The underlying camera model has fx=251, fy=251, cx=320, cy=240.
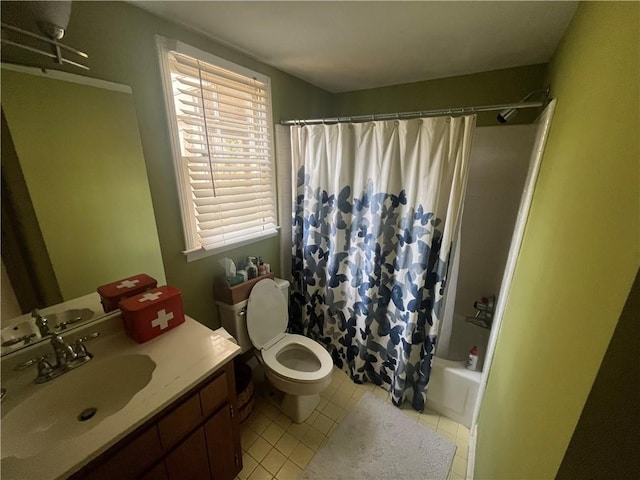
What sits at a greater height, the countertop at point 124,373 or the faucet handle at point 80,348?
the faucet handle at point 80,348

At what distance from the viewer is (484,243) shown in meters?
2.05

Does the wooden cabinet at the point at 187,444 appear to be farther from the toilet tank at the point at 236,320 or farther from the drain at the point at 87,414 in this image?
the toilet tank at the point at 236,320

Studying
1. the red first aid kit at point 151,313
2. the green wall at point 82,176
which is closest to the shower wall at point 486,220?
the red first aid kit at point 151,313

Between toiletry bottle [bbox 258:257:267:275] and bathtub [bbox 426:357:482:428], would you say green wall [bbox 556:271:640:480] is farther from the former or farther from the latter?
toiletry bottle [bbox 258:257:267:275]

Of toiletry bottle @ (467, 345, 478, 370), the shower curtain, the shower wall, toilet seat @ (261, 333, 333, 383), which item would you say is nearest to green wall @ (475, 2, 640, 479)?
the shower curtain

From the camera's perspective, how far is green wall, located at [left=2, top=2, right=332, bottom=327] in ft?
3.31

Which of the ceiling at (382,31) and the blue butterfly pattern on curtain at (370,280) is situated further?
the blue butterfly pattern on curtain at (370,280)

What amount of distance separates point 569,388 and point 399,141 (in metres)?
1.33

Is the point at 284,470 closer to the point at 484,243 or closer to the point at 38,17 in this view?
the point at 484,243

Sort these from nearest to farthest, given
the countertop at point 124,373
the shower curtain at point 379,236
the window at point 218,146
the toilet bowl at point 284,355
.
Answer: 1. the countertop at point 124,373
2. the window at point 218,146
3. the shower curtain at point 379,236
4. the toilet bowl at point 284,355

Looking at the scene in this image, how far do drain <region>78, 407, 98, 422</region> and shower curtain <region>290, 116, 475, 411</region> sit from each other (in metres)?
1.38

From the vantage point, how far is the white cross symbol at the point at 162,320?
1146 millimetres

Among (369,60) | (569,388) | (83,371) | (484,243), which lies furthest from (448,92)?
(83,371)

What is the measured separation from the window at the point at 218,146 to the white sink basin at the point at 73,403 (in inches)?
24.7
